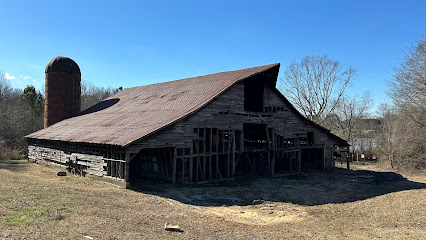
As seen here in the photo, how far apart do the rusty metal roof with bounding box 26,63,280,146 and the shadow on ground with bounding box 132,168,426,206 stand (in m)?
3.38

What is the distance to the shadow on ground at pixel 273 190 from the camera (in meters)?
16.2

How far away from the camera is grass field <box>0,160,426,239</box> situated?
382 inches

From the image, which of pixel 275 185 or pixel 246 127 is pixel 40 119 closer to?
pixel 246 127

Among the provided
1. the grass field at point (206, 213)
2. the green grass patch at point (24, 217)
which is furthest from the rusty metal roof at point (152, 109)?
the green grass patch at point (24, 217)

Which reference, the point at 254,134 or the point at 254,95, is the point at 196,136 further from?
the point at 254,134

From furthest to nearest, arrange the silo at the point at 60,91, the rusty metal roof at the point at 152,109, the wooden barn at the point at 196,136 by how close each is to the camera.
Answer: the silo at the point at 60,91, the rusty metal roof at the point at 152,109, the wooden barn at the point at 196,136

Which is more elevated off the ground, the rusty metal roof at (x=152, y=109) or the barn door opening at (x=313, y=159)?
the rusty metal roof at (x=152, y=109)

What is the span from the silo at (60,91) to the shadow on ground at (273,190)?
18.7 m

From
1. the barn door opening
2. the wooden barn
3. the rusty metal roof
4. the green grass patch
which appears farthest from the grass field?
the barn door opening

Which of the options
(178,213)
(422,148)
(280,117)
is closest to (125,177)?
(178,213)

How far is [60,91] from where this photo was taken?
34.7 metres

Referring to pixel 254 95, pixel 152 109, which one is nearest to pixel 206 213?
pixel 152 109

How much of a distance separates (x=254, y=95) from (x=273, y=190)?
345 inches

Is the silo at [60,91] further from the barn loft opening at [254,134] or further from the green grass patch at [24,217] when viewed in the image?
the green grass patch at [24,217]
